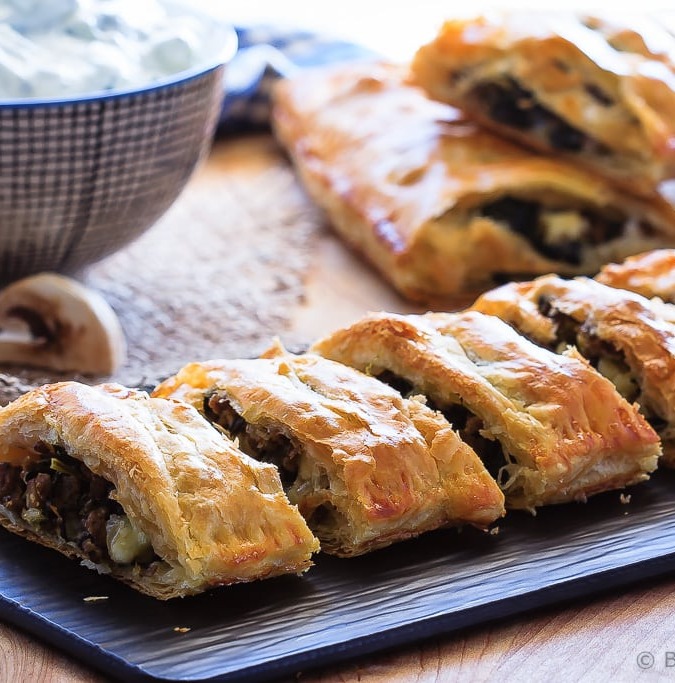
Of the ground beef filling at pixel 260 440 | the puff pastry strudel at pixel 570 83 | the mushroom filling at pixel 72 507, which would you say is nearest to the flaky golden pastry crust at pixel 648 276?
the puff pastry strudel at pixel 570 83

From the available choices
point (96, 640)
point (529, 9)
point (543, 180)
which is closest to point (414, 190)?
point (543, 180)

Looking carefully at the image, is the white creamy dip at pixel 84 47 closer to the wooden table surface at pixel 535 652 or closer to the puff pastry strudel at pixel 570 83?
the puff pastry strudel at pixel 570 83

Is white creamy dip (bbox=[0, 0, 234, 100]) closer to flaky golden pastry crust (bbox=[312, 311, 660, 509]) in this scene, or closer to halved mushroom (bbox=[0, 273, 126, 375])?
halved mushroom (bbox=[0, 273, 126, 375])

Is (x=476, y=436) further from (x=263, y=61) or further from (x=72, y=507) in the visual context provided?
(x=263, y=61)

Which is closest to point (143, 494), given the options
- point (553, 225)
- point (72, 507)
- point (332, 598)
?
point (72, 507)

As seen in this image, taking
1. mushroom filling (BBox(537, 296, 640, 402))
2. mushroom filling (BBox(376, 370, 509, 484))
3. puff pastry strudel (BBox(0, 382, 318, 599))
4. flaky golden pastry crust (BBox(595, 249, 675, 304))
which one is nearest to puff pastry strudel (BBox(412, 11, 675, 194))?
flaky golden pastry crust (BBox(595, 249, 675, 304))

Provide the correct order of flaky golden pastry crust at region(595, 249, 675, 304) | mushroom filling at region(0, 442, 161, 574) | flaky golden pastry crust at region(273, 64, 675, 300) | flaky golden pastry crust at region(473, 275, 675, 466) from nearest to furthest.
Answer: mushroom filling at region(0, 442, 161, 574)
flaky golden pastry crust at region(473, 275, 675, 466)
flaky golden pastry crust at region(595, 249, 675, 304)
flaky golden pastry crust at region(273, 64, 675, 300)
